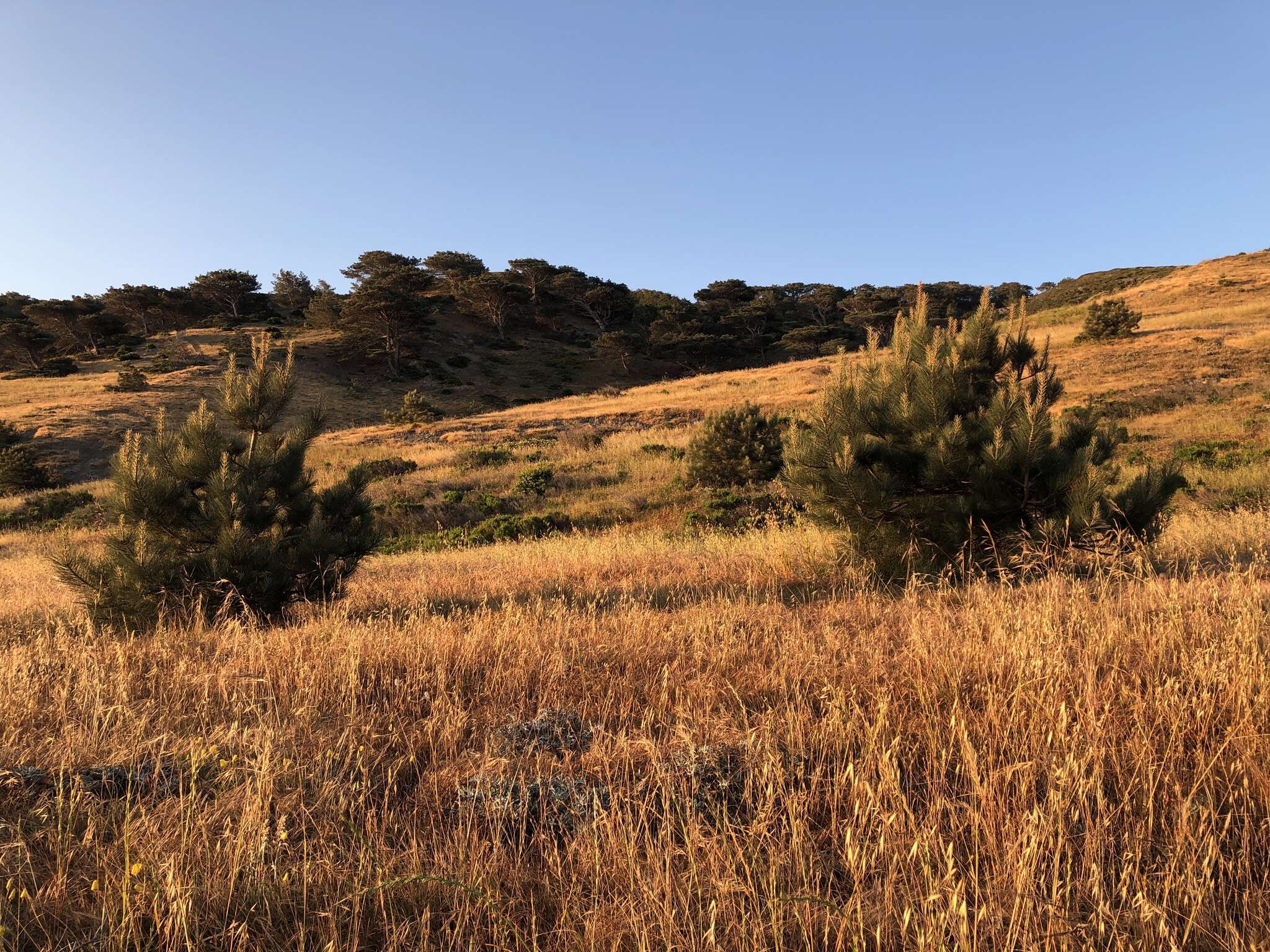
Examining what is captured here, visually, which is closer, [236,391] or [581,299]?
[236,391]

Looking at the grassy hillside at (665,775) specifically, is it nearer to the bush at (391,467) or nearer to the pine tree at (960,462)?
the pine tree at (960,462)

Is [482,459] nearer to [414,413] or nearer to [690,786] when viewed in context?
[414,413]

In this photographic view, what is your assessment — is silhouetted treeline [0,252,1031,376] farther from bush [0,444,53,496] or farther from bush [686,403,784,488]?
bush [686,403,784,488]

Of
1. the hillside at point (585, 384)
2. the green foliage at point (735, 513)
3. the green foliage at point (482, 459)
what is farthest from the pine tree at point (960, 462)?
the green foliage at point (482, 459)

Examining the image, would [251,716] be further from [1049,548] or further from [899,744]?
[1049,548]

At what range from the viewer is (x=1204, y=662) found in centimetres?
290

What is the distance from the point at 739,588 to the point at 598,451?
50.1 feet

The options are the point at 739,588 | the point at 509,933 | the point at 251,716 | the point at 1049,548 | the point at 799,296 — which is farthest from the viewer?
the point at 799,296

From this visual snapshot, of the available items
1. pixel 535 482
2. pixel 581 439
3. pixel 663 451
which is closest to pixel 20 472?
pixel 535 482

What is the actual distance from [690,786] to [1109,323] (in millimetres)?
38908

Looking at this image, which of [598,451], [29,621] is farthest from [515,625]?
[598,451]

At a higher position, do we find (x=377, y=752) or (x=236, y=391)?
(x=236, y=391)

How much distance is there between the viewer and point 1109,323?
3231cm

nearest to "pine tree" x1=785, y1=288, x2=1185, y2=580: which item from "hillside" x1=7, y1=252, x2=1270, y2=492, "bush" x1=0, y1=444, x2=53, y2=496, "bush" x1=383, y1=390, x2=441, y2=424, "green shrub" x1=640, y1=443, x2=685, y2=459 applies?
"hillside" x1=7, y1=252, x2=1270, y2=492
